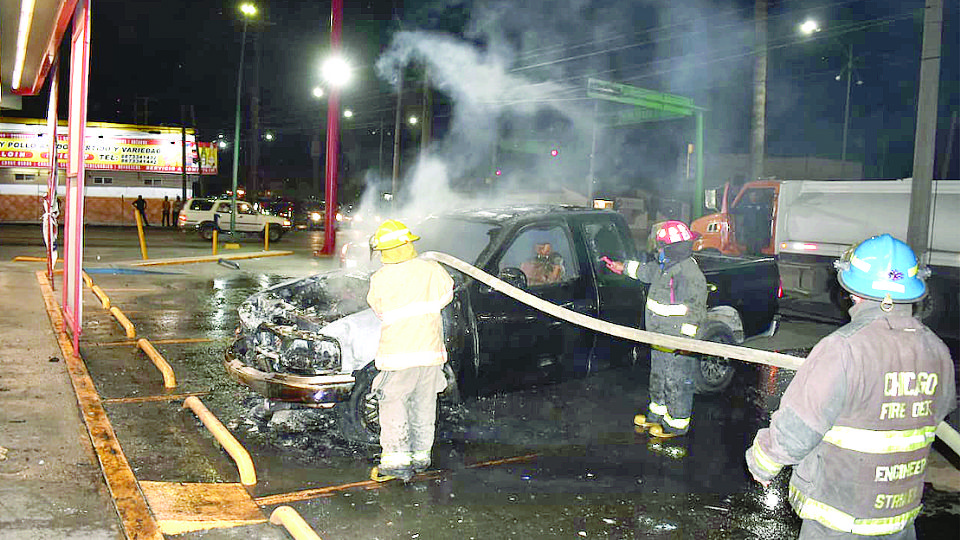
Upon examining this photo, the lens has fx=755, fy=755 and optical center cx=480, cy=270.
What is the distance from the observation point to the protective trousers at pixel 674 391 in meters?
5.92

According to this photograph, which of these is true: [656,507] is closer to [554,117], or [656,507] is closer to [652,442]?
[652,442]

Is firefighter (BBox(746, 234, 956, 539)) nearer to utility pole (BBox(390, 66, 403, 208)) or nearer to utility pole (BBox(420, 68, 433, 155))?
utility pole (BBox(390, 66, 403, 208))

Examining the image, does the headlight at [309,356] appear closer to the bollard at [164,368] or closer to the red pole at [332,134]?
the bollard at [164,368]

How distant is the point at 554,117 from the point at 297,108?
25.0 m

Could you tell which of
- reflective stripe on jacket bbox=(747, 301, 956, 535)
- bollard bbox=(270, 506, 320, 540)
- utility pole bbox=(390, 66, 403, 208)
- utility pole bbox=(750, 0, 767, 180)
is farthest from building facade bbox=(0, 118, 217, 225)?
reflective stripe on jacket bbox=(747, 301, 956, 535)

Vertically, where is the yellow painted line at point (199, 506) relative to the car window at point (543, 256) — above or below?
below

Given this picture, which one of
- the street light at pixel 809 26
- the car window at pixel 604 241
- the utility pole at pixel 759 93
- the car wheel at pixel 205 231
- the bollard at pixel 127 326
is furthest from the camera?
the car wheel at pixel 205 231

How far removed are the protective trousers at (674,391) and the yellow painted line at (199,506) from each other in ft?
10.5

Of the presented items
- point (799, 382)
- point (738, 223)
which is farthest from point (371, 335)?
point (738, 223)

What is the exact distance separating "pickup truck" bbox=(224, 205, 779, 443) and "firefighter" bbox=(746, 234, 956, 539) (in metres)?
3.26

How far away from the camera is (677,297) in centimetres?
593

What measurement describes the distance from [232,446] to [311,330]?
978 mm

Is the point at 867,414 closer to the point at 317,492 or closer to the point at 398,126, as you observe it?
the point at 317,492

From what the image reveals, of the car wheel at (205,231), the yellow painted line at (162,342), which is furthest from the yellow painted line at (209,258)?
the yellow painted line at (162,342)
